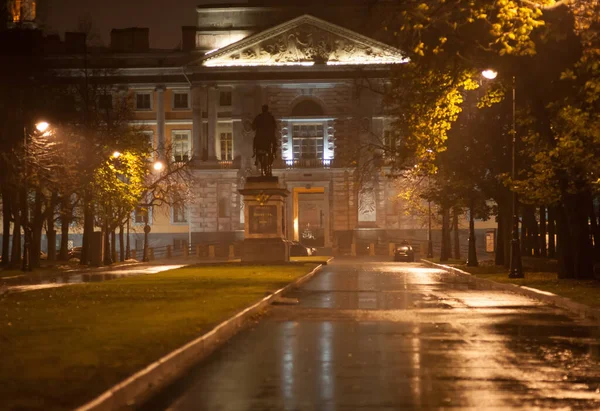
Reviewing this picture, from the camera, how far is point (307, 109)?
10388 cm

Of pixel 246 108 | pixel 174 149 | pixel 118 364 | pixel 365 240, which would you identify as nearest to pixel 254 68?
pixel 246 108

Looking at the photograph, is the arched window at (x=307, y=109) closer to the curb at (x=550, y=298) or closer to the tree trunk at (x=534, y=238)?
the tree trunk at (x=534, y=238)

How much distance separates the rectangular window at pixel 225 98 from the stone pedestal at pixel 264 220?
51.9 meters

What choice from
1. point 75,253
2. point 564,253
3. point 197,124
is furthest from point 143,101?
point 564,253

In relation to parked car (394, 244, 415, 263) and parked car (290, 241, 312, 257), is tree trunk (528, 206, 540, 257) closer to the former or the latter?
parked car (394, 244, 415, 263)

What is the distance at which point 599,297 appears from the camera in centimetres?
2572

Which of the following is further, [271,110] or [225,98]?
[225,98]

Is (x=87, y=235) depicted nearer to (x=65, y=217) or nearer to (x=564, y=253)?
(x=65, y=217)

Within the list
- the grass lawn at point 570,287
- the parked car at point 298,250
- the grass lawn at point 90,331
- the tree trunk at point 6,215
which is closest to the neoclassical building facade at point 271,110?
the parked car at point 298,250

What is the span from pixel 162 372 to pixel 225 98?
306 feet

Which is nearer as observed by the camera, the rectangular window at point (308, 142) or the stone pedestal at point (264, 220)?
the stone pedestal at point (264, 220)

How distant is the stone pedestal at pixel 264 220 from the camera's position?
172 ft

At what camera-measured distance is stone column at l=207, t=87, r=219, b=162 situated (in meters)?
103

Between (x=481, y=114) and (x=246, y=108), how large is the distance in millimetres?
55460
